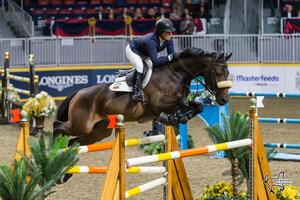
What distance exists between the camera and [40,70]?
15.0 m

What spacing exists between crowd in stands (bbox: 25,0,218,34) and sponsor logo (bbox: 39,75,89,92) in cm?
282

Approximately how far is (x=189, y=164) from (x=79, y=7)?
39.7 ft

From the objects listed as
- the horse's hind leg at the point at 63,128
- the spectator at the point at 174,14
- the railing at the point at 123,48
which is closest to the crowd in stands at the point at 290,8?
the railing at the point at 123,48

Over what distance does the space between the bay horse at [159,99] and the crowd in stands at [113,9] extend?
36.4 feet

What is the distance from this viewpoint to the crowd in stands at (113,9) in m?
17.7

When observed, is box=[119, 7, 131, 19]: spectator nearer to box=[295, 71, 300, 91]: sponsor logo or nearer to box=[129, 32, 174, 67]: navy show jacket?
box=[295, 71, 300, 91]: sponsor logo

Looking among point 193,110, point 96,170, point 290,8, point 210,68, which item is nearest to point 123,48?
point 290,8

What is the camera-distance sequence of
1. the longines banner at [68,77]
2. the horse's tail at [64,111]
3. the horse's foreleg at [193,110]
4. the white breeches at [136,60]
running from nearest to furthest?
the horse's foreleg at [193,110], the white breeches at [136,60], the horse's tail at [64,111], the longines banner at [68,77]

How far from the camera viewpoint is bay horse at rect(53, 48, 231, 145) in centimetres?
553

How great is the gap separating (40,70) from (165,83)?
32.3ft

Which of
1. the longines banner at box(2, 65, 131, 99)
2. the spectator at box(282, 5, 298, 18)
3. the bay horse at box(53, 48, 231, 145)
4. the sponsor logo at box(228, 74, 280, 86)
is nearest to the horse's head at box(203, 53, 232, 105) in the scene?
the bay horse at box(53, 48, 231, 145)

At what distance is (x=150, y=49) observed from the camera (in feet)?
18.7

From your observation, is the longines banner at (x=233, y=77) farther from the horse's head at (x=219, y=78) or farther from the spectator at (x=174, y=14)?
the horse's head at (x=219, y=78)

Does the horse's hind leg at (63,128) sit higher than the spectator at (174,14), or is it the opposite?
the spectator at (174,14)
